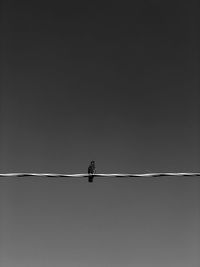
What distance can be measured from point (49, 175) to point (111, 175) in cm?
30

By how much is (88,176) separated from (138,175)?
238 millimetres

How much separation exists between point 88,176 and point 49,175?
7.3 inches

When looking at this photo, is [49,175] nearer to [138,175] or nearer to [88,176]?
[88,176]

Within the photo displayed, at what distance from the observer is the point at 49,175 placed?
7.23ft

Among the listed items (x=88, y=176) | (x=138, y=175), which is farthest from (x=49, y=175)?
(x=138, y=175)

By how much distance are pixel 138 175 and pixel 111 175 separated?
13cm

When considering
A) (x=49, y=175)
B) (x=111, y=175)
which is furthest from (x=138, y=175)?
(x=49, y=175)

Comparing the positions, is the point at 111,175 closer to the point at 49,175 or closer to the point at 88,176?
the point at 88,176

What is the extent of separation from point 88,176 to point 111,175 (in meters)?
0.11

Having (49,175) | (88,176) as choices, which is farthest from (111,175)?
(49,175)

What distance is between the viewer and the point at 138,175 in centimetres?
220

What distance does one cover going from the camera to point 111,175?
2.20 m

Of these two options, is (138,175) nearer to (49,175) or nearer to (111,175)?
(111,175)
